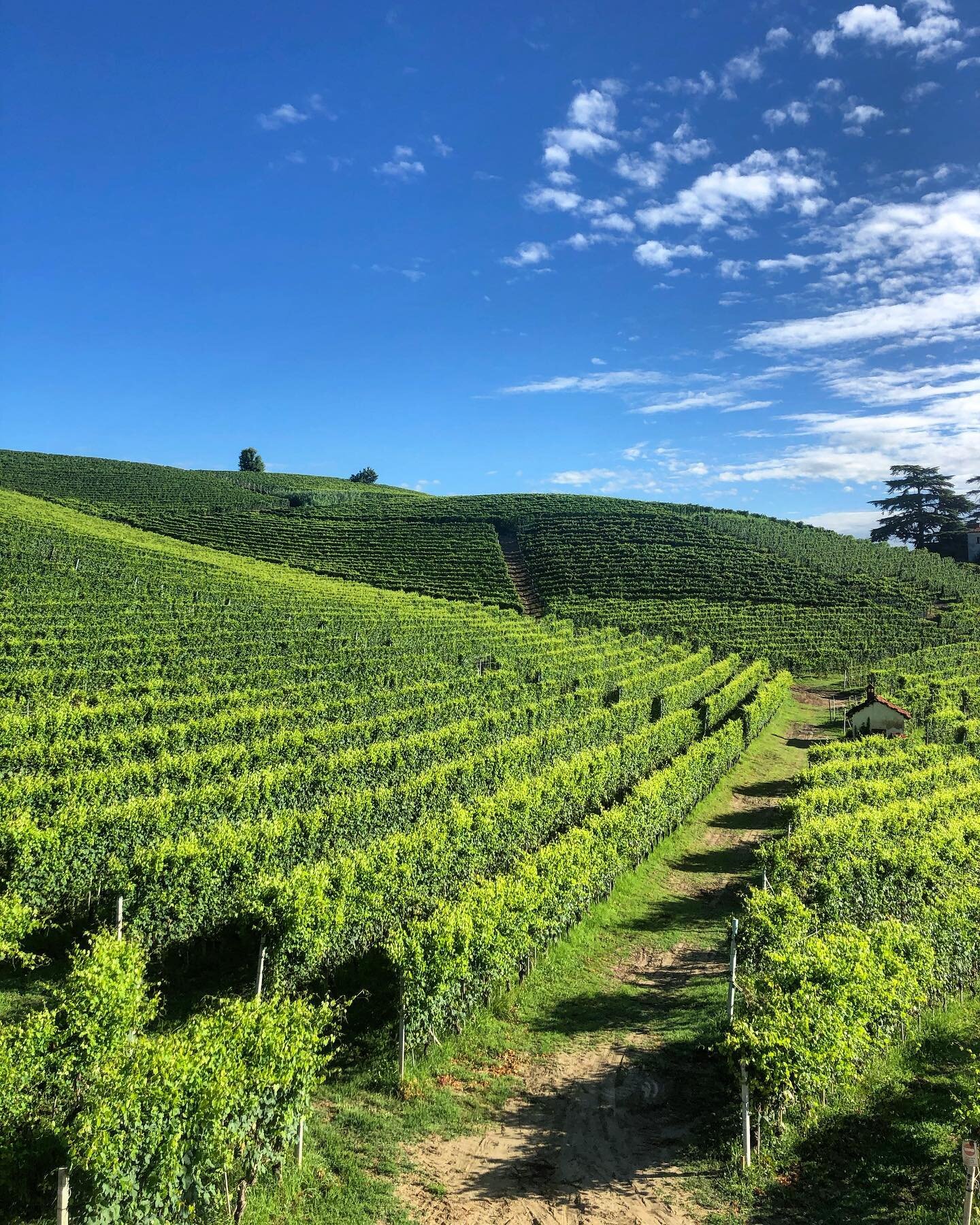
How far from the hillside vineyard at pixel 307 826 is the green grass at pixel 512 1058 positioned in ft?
1.69

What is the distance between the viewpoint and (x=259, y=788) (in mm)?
20000

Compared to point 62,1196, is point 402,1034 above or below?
below

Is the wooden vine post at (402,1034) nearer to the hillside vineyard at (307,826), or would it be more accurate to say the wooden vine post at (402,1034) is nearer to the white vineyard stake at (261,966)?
the hillside vineyard at (307,826)

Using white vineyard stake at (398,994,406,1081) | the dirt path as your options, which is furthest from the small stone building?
white vineyard stake at (398,994,406,1081)

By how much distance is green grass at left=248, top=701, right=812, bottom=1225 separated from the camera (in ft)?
29.4

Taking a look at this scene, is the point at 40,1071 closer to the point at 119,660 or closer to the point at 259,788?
the point at 259,788

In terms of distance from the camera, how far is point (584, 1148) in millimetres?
10102

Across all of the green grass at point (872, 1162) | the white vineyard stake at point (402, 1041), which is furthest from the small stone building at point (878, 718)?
the white vineyard stake at point (402, 1041)

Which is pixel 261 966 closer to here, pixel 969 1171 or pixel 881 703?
pixel 969 1171

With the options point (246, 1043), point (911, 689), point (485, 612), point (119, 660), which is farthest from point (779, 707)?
point (246, 1043)

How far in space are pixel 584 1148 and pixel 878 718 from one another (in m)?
32.8

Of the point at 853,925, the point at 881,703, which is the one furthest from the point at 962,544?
the point at 853,925

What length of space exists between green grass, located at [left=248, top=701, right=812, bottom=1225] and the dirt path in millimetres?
228

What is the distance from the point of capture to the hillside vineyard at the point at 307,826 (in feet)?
27.1
